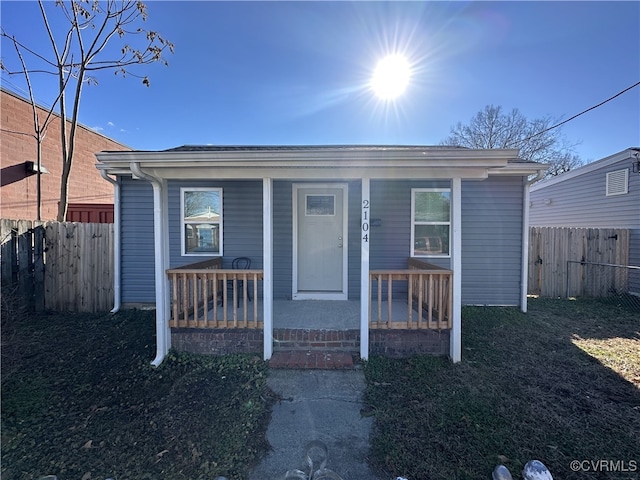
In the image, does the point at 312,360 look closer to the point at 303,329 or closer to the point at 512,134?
the point at 303,329

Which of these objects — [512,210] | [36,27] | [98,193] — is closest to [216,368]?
[512,210]

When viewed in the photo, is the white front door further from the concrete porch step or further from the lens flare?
the lens flare

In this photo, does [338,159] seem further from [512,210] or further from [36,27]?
[36,27]

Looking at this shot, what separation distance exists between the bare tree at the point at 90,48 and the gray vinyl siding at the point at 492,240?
805 centimetres

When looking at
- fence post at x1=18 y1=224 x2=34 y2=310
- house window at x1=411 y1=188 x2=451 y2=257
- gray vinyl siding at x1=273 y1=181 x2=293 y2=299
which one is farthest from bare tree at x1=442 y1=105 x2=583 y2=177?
fence post at x1=18 y1=224 x2=34 y2=310

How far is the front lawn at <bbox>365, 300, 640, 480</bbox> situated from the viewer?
2.03m

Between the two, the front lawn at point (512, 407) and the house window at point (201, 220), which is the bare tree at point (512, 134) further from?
the house window at point (201, 220)

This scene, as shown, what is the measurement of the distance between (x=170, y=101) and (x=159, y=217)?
20.4 ft

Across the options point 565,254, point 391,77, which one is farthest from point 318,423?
point 391,77

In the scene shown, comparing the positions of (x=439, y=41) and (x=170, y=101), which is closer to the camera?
(x=439, y=41)

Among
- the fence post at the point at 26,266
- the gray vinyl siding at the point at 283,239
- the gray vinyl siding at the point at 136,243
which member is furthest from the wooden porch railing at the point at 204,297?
the fence post at the point at 26,266

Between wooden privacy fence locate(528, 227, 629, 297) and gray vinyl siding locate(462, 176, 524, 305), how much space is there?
1.69 m

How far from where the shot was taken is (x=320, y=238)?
5.16m

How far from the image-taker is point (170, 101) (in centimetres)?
798
